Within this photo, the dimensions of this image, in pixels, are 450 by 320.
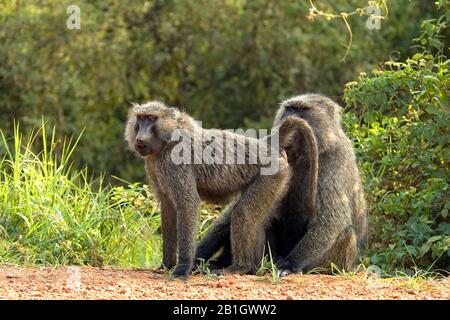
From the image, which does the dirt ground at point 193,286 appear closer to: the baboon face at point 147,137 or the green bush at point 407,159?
the baboon face at point 147,137

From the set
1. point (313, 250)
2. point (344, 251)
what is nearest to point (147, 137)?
point (313, 250)

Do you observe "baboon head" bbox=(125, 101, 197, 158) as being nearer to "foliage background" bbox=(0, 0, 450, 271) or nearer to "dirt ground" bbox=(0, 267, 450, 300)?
"dirt ground" bbox=(0, 267, 450, 300)

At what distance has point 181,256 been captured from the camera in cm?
526

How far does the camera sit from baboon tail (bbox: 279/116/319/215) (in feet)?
18.1

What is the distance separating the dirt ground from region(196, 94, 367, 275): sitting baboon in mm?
310

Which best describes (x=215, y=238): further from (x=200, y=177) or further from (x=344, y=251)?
(x=344, y=251)

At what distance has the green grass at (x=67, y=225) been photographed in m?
5.80

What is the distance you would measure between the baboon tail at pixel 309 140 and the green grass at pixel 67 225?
52.4 inches

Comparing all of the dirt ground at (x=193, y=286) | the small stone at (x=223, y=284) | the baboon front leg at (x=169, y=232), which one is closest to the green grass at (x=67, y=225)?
the dirt ground at (x=193, y=286)

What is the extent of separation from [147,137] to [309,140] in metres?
0.93

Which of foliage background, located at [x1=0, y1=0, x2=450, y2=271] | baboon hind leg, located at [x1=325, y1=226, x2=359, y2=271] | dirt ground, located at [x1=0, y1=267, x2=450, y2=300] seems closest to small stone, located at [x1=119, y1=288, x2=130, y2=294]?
dirt ground, located at [x1=0, y1=267, x2=450, y2=300]

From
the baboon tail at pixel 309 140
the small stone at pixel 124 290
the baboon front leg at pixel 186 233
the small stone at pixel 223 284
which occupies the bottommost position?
the small stone at pixel 223 284

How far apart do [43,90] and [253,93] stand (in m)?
2.83

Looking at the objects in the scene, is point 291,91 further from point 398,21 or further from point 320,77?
point 398,21
